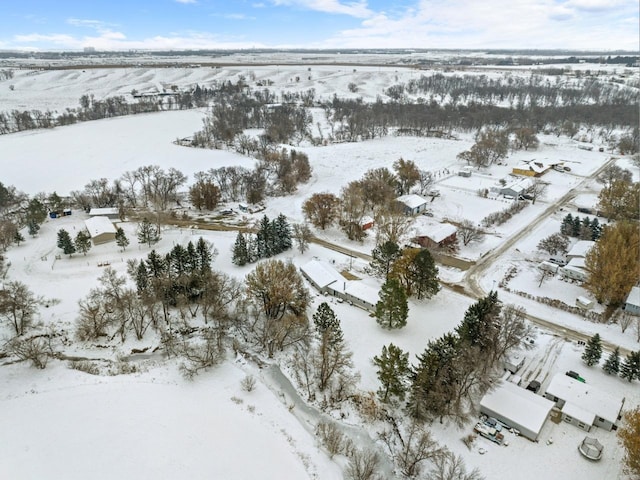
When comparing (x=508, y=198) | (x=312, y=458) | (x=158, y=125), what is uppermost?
(x=158, y=125)

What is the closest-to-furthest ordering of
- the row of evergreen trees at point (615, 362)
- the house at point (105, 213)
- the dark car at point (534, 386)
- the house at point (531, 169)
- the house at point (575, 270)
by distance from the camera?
the row of evergreen trees at point (615, 362)
the dark car at point (534, 386)
the house at point (575, 270)
the house at point (105, 213)
the house at point (531, 169)

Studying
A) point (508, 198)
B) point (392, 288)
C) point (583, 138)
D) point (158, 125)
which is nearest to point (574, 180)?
point (508, 198)

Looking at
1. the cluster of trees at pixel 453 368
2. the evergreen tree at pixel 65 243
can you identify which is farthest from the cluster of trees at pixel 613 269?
the evergreen tree at pixel 65 243

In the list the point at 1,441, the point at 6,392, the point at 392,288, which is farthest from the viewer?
the point at 392,288

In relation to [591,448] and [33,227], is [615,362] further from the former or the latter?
[33,227]

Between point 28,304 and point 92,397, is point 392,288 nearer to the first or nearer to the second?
point 92,397

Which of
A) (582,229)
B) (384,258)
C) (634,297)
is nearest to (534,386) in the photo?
(634,297)

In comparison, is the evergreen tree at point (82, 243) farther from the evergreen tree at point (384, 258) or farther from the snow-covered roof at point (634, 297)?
the snow-covered roof at point (634, 297)
